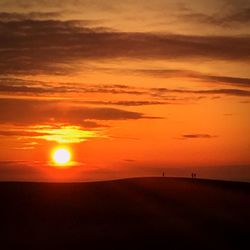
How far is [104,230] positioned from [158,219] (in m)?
2.32

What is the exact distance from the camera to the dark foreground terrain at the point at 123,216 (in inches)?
620

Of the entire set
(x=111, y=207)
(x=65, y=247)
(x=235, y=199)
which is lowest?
(x=65, y=247)

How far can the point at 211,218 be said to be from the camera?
1908 centimetres

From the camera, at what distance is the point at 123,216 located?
736 inches

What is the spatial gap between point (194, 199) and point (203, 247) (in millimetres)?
7009

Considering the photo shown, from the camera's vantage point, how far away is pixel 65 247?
14938 millimetres

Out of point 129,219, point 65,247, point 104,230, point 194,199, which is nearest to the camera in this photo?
point 65,247

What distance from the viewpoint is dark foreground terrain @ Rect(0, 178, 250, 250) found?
51.7ft

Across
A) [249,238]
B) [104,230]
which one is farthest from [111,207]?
[249,238]

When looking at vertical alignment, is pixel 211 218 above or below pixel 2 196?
below

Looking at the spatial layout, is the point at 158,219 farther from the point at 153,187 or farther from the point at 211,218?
the point at 153,187

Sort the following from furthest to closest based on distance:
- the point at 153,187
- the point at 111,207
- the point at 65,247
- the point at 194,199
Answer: the point at 153,187, the point at 194,199, the point at 111,207, the point at 65,247

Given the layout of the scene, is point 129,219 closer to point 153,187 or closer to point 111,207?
point 111,207

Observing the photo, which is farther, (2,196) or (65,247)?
(2,196)
